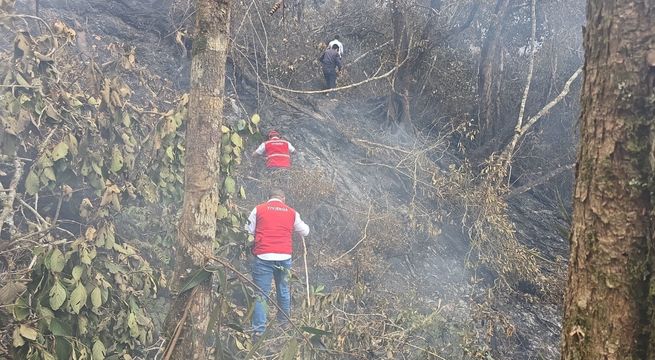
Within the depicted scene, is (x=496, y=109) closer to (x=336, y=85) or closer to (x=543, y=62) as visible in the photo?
(x=543, y=62)

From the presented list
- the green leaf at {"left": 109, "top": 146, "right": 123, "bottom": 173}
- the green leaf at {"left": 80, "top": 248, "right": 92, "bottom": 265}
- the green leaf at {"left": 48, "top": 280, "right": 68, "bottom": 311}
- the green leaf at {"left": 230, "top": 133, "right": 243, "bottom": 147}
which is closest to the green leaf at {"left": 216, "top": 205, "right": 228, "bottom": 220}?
the green leaf at {"left": 230, "top": 133, "right": 243, "bottom": 147}

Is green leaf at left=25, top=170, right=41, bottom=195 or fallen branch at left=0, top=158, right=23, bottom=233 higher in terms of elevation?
green leaf at left=25, top=170, right=41, bottom=195

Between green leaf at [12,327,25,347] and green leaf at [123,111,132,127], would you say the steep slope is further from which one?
green leaf at [12,327,25,347]

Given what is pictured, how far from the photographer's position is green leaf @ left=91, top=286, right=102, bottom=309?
116 inches

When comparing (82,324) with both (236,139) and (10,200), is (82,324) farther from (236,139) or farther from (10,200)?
(236,139)

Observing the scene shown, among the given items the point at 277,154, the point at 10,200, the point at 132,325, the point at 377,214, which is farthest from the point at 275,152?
the point at 132,325

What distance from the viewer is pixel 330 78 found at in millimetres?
10094

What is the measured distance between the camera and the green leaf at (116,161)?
352 cm

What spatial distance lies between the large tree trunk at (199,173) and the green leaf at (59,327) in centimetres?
60

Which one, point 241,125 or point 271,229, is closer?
point 241,125

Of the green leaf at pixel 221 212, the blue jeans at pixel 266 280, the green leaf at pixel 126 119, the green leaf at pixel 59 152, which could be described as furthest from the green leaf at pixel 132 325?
the blue jeans at pixel 266 280

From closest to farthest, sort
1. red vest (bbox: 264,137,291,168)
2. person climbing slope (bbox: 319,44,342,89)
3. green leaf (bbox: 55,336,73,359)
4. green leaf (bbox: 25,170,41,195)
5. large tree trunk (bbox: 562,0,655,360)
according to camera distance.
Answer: large tree trunk (bbox: 562,0,655,360), green leaf (bbox: 55,336,73,359), green leaf (bbox: 25,170,41,195), red vest (bbox: 264,137,291,168), person climbing slope (bbox: 319,44,342,89)

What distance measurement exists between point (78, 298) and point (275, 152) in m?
4.96

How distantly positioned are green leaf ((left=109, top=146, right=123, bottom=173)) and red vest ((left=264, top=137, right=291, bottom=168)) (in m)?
4.09
